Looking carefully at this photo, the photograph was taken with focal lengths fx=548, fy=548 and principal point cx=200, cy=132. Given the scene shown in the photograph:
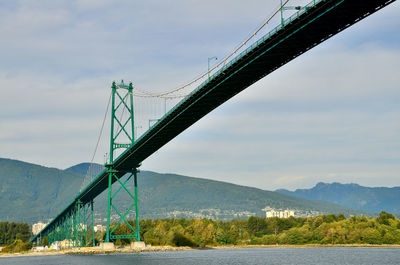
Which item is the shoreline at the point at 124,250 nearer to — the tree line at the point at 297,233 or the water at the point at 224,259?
the water at the point at 224,259

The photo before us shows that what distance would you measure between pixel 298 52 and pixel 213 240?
7917 centimetres

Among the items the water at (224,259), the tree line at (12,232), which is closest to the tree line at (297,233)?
the water at (224,259)

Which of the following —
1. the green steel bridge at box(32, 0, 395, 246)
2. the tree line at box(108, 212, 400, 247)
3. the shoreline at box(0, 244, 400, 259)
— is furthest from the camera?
the tree line at box(108, 212, 400, 247)

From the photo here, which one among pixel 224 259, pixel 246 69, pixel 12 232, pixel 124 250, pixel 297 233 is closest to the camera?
pixel 246 69

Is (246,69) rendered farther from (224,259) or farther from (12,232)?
(12,232)

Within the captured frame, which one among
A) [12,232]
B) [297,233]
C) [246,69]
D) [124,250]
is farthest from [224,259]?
[12,232]

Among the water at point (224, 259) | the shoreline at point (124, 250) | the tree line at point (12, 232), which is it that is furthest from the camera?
the tree line at point (12, 232)

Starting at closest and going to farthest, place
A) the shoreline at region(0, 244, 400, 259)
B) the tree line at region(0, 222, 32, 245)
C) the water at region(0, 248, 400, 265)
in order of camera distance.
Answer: the water at region(0, 248, 400, 265), the shoreline at region(0, 244, 400, 259), the tree line at region(0, 222, 32, 245)

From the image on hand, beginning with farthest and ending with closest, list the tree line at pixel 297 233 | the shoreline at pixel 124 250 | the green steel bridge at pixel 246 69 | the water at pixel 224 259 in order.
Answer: the tree line at pixel 297 233, the shoreline at pixel 124 250, the water at pixel 224 259, the green steel bridge at pixel 246 69

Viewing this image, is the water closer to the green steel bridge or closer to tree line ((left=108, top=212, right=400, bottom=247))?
the green steel bridge

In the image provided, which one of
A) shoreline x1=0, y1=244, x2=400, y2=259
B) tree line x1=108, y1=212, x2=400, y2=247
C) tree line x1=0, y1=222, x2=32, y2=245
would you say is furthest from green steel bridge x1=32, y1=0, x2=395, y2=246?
tree line x1=0, y1=222, x2=32, y2=245

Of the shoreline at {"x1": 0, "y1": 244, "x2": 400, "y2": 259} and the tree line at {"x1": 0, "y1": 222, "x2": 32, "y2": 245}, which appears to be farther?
the tree line at {"x1": 0, "y1": 222, "x2": 32, "y2": 245}

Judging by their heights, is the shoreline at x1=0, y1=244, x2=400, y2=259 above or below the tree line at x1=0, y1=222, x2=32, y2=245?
below

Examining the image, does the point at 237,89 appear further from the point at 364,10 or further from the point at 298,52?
the point at 364,10
